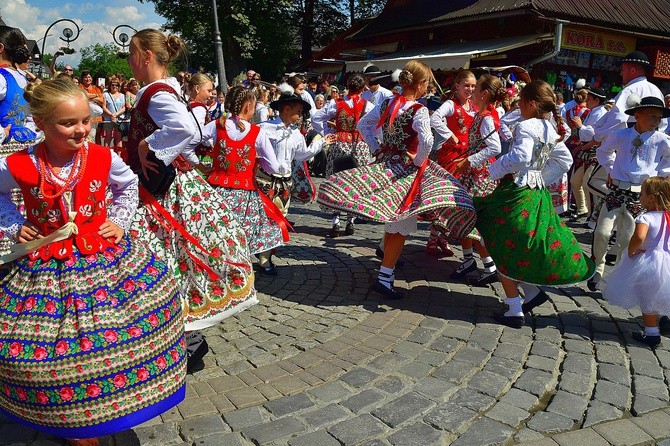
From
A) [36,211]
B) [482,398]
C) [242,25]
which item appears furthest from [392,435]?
[242,25]

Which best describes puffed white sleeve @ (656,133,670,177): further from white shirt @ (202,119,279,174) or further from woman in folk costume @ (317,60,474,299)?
white shirt @ (202,119,279,174)

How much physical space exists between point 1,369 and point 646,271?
395cm

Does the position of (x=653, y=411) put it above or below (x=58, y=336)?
below

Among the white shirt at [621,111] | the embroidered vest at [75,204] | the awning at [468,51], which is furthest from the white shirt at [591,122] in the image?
the awning at [468,51]

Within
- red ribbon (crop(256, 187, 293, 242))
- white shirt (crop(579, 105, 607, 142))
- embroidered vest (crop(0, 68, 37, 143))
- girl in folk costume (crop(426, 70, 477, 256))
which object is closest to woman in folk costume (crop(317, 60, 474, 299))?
red ribbon (crop(256, 187, 293, 242))

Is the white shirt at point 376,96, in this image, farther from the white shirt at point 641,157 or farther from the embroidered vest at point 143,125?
the embroidered vest at point 143,125

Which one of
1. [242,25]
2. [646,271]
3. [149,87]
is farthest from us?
[242,25]

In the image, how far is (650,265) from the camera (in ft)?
13.2

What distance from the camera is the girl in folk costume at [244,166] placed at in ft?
15.3

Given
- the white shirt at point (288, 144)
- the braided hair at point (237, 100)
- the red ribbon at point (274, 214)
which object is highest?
the braided hair at point (237, 100)

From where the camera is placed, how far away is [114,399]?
2254 mm

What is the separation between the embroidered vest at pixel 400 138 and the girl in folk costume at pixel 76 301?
8.59 feet

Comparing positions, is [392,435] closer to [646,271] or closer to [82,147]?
[82,147]

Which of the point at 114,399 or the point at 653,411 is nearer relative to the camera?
the point at 114,399
